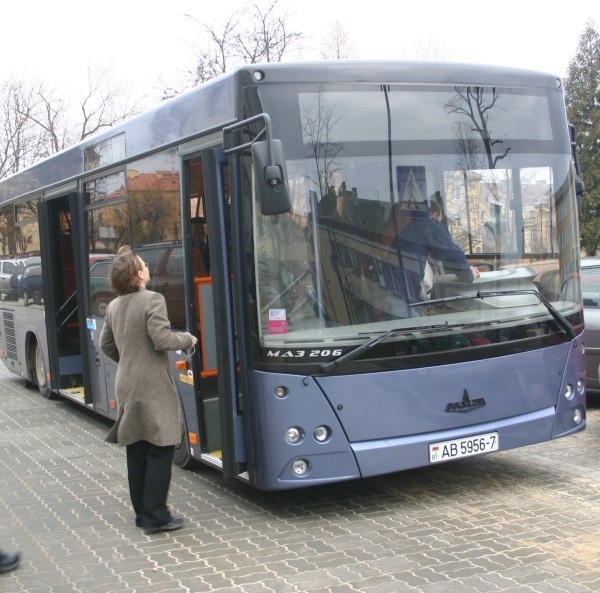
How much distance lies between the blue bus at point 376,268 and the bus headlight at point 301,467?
0.01m

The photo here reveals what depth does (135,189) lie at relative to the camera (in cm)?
778

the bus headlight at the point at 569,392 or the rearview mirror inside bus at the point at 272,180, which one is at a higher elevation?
the rearview mirror inside bus at the point at 272,180

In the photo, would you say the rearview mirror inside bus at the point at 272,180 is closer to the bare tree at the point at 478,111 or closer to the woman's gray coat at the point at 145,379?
the woman's gray coat at the point at 145,379

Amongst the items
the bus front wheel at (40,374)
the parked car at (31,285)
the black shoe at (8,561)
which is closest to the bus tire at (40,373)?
the bus front wheel at (40,374)

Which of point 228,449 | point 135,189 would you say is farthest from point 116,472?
point 135,189

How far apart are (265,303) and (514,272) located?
5.92 ft

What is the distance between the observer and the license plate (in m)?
5.90

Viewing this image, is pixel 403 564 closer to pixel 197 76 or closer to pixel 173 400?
pixel 173 400

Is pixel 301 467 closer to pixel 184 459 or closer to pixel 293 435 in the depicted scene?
pixel 293 435

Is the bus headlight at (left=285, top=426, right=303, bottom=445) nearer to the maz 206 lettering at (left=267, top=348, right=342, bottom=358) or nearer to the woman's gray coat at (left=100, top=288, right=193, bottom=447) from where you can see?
the maz 206 lettering at (left=267, top=348, right=342, bottom=358)

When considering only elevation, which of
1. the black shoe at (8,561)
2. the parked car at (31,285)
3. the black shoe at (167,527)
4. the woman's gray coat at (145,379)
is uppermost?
the parked car at (31,285)

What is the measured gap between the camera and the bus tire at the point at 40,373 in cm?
1156

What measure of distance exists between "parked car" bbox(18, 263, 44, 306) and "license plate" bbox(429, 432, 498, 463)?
6.56 metres

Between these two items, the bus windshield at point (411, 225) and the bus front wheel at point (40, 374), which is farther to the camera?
the bus front wheel at point (40, 374)
